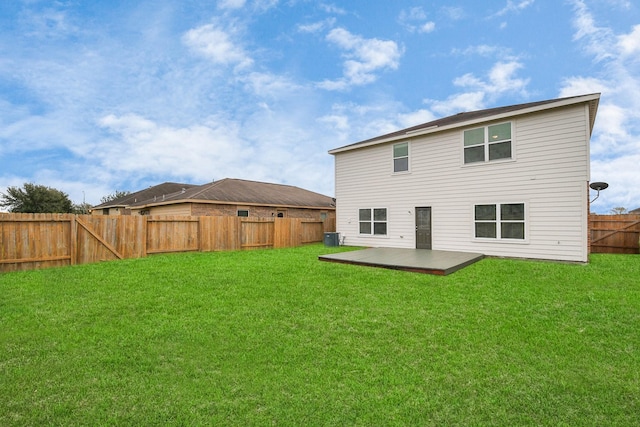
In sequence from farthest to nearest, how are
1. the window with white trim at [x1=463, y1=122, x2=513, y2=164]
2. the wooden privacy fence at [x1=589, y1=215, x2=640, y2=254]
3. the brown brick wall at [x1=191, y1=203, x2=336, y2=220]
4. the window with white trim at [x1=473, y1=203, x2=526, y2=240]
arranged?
the brown brick wall at [x1=191, y1=203, x2=336, y2=220], the wooden privacy fence at [x1=589, y1=215, x2=640, y2=254], the window with white trim at [x1=463, y1=122, x2=513, y2=164], the window with white trim at [x1=473, y1=203, x2=526, y2=240]

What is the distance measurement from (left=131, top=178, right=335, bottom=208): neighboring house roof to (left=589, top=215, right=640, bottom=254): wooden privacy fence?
1651cm

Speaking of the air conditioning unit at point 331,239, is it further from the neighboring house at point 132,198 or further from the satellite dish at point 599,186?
the neighboring house at point 132,198

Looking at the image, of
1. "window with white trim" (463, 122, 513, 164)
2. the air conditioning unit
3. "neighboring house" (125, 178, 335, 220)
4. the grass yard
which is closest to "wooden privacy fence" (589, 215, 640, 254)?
"window with white trim" (463, 122, 513, 164)

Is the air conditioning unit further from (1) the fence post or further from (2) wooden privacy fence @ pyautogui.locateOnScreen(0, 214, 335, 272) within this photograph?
(1) the fence post

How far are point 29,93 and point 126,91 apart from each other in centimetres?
369

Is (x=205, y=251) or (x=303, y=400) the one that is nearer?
(x=303, y=400)

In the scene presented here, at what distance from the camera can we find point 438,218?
37.7ft

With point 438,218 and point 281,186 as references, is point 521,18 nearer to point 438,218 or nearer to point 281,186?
point 438,218

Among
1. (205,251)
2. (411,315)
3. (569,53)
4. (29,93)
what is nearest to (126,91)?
(29,93)

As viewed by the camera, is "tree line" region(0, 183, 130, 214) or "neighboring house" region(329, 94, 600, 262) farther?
"tree line" region(0, 183, 130, 214)

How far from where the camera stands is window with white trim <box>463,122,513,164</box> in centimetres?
1010

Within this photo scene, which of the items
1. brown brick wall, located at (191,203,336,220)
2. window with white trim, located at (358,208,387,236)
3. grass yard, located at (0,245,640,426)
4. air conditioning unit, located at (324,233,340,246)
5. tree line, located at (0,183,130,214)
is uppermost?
tree line, located at (0,183,130,214)

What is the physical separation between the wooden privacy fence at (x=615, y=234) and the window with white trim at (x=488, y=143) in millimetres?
6312

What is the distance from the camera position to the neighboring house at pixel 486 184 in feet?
29.2
